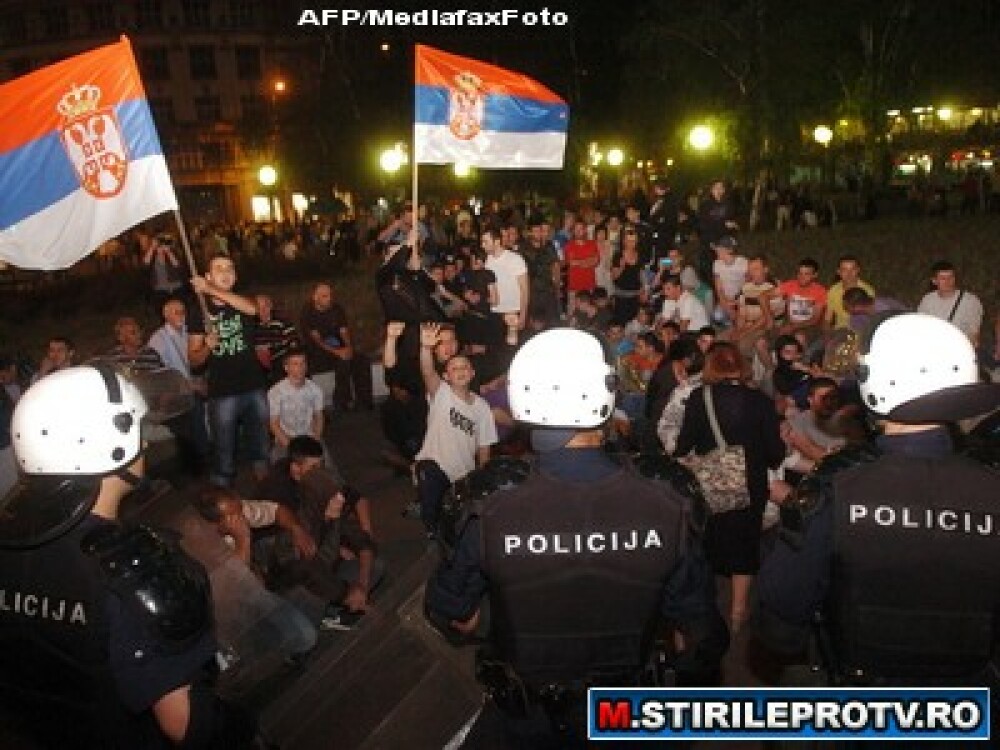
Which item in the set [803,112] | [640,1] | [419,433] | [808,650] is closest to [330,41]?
[640,1]

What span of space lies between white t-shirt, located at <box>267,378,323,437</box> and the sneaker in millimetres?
2186

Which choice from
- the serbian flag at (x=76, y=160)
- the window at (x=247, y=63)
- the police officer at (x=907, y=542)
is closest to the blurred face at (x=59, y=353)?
the serbian flag at (x=76, y=160)

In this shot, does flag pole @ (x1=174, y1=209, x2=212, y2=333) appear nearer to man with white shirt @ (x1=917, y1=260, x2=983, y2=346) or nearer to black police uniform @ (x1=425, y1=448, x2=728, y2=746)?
black police uniform @ (x1=425, y1=448, x2=728, y2=746)

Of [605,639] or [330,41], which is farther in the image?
[330,41]

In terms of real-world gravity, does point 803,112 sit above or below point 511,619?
above

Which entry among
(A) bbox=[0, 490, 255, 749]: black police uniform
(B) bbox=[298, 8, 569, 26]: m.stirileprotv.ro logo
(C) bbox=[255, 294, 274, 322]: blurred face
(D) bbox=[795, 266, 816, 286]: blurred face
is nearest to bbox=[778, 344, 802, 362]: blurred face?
(D) bbox=[795, 266, 816, 286]: blurred face

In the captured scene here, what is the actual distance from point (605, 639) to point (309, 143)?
38.1m

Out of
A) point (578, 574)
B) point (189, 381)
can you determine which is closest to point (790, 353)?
point (189, 381)

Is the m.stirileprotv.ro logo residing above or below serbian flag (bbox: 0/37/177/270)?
above

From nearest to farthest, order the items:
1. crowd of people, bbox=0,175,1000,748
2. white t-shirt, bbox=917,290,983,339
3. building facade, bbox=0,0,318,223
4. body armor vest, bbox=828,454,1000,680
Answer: body armor vest, bbox=828,454,1000,680, crowd of people, bbox=0,175,1000,748, white t-shirt, bbox=917,290,983,339, building facade, bbox=0,0,318,223

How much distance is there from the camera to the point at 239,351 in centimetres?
768

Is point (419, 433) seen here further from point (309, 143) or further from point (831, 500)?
point (309, 143)

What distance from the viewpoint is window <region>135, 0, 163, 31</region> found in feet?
209

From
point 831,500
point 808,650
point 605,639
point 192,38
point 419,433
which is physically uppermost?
point 192,38
